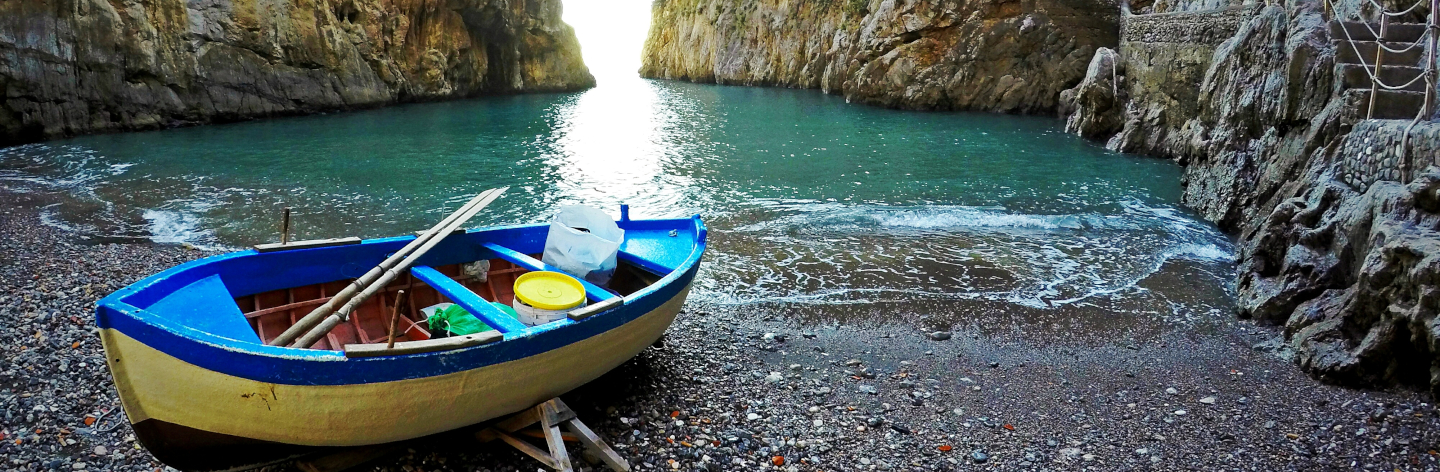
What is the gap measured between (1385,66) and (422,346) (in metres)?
13.5

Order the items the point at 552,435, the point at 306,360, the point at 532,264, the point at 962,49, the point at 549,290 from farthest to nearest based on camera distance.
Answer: the point at 962,49 < the point at 532,264 < the point at 549,290 < the point at 552,435 < the point at 306,360

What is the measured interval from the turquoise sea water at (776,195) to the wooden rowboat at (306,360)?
4.34m

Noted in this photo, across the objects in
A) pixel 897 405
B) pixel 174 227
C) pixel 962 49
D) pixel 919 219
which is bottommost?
pixel 897 405

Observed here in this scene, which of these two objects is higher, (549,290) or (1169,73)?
(1169,73)

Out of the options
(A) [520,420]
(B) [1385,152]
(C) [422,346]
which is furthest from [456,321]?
(B) [1385,152]

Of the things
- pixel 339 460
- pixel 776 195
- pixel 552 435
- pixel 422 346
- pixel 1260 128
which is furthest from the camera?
pixel 776 195

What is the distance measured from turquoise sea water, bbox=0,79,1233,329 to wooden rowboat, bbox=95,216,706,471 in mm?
4344

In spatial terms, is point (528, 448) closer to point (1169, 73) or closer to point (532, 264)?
point (532, 264)

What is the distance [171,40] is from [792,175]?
2456 cm

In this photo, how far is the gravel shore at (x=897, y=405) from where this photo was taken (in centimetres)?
629

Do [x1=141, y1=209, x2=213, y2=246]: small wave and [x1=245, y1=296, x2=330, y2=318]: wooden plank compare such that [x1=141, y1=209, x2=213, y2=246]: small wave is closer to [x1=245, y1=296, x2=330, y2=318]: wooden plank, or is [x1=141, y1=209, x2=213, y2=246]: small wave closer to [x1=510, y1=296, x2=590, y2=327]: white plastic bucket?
[x1=245, y1=296, x2=330, y2=318]: wooden plank

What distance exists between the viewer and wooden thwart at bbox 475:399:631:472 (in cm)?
591

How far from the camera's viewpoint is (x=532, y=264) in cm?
747

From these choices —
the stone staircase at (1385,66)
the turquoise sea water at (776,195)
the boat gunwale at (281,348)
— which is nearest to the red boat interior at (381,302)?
the boat gunwale at (281,348)
